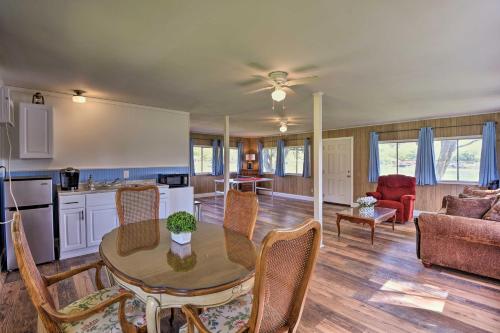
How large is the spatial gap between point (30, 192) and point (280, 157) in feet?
23.8

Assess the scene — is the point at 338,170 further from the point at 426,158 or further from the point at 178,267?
the point at 178,267

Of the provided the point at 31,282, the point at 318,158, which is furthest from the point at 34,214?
the point at 318,158

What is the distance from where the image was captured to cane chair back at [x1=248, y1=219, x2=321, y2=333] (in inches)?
38.5

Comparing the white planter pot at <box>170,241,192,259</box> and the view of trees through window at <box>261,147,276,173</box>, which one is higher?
the view of trees through window at <box>261,147,276,173</box>

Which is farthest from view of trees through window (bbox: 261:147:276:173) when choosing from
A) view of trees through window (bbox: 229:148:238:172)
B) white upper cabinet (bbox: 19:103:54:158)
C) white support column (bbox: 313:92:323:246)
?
white upper cabinet (bbox: 19:103:54:158)

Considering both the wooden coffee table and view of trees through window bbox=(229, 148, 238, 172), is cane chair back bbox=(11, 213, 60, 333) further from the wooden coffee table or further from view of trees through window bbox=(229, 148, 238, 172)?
view of trees through window bbox=(229, 148, 238, 172)

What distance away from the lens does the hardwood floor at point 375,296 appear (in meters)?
2.12

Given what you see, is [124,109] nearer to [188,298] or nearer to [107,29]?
[107,29]

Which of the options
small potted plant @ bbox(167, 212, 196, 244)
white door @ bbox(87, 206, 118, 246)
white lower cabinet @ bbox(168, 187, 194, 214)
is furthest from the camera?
white lower cabinet @ bbox(168, 187, 194, 214)

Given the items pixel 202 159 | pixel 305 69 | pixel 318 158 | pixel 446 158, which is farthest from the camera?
pixel 202 159

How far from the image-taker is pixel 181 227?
181 centimetres

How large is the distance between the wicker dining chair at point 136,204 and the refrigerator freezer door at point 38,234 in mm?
1479

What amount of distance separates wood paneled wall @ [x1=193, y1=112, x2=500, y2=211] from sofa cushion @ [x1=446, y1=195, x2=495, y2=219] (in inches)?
118

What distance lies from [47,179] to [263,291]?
3.48 m
